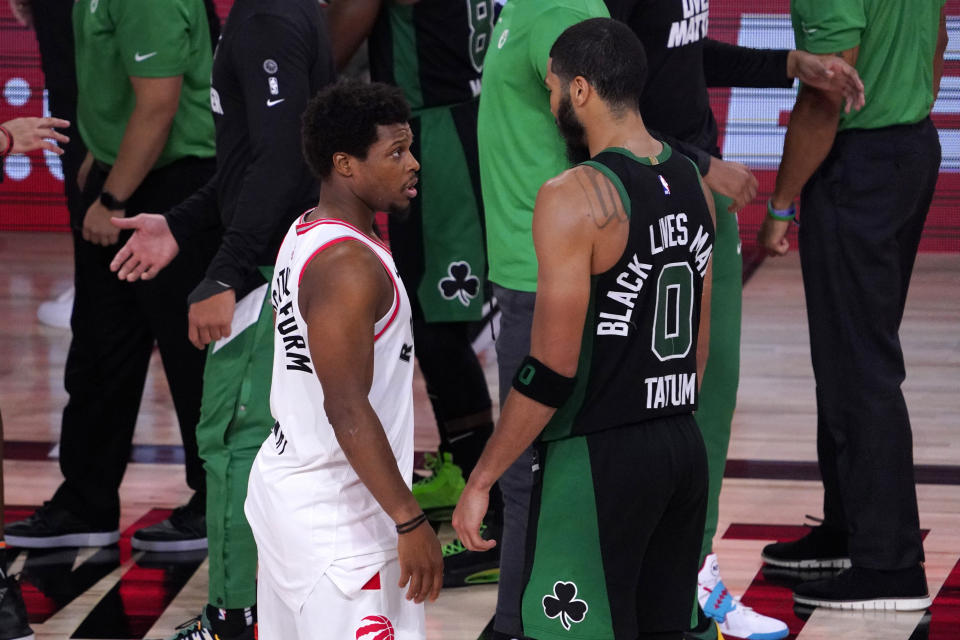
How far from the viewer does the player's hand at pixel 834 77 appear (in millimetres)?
3676

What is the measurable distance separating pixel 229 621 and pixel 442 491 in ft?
4.17

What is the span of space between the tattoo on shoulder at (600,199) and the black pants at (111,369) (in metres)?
2.09

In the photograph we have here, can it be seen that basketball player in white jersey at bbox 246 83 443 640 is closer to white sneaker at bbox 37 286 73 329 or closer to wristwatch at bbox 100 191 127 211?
wristwatch at bbox 100 191 127 211

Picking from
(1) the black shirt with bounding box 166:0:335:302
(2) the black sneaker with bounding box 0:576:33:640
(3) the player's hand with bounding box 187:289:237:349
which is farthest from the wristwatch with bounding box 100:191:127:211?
(2) the black sneaker with bounding box 0:576:33:640

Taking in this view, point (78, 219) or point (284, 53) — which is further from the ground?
point (284, 53)

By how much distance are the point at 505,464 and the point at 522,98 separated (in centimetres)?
100

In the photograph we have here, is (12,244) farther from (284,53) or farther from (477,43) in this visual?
(284,53)

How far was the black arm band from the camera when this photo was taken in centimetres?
262

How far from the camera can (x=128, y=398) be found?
4672 millimetres

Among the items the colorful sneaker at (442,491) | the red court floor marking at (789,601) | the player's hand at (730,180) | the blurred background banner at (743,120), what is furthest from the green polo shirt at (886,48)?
the blurred background banner at (743,120)

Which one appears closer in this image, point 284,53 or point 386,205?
point 386,205

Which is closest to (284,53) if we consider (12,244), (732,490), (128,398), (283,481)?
(283,481)

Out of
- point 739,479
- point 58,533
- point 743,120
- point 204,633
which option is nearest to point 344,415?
point 204,633

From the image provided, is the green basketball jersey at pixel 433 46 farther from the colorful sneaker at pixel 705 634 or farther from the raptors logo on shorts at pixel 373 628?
the raptors logo on shorts at pixel 373 628
